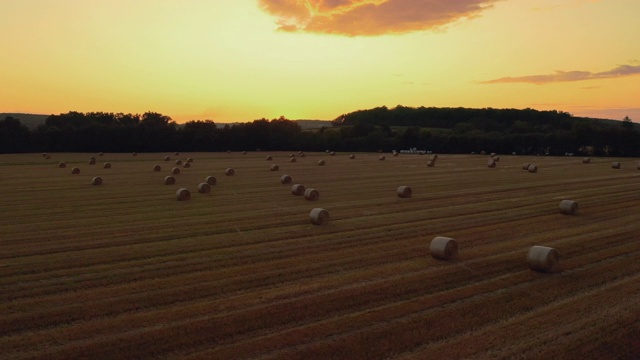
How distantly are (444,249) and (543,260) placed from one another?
2.31 m

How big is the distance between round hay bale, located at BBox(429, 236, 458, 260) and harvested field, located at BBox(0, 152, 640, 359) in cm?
19

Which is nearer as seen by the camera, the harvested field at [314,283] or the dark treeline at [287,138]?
the harvested field at [314,283]

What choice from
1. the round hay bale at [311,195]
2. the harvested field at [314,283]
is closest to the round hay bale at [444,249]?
the harvested field at [314,283]

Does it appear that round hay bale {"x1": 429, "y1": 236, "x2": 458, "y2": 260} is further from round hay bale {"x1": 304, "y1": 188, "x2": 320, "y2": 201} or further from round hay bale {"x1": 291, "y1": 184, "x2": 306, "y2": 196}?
round hay bale {"x1": 291, "y1": 184, "x2": 306, "y2": 196}

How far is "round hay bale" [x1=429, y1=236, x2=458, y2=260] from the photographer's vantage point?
13031mm

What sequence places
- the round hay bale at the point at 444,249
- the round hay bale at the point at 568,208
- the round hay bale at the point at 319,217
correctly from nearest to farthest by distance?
the round hay bale at the point at 444,249
the round hay bale at the point at 319,217
the round hay bale at the point at 568,208

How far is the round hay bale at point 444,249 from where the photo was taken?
42.8 ft

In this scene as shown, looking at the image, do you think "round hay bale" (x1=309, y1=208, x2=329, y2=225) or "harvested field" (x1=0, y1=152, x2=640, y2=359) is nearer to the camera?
"harvested field" (x1=0, y1=152, x2=640, y2=359)

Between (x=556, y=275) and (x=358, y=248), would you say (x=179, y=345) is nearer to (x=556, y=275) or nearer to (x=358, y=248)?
(x=358, y=248)

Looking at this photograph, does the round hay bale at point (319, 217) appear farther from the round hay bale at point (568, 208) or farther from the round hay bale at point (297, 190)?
the round hay bale at point (568, 208)

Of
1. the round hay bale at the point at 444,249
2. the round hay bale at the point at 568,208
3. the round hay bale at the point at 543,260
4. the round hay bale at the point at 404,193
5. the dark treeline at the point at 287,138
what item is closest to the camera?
the round hay bale at the point at 543,260

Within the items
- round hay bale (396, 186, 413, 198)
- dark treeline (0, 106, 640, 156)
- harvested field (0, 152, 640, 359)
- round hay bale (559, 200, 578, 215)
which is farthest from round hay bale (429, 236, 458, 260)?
dark treeline (0, 106, 640, 156)

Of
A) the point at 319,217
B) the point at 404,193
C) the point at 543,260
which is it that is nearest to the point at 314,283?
the point at 543,260

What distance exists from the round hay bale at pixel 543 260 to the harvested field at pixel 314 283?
0.20 meters
